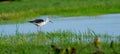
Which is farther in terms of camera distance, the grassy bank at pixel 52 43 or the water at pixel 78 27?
the water at pixel 78 27

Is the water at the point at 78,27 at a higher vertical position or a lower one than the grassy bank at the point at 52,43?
higher

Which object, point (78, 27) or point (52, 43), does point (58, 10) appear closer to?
point (78, 27)

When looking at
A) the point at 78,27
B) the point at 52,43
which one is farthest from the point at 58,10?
the point at 52,43

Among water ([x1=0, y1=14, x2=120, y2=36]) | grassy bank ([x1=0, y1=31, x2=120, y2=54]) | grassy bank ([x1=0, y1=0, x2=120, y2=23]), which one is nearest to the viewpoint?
grassy bank ([x1=0, y1=31, x2=120, y2=54])

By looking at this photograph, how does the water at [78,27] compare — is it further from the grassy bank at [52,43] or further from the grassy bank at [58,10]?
the grassy bank at [58,10]

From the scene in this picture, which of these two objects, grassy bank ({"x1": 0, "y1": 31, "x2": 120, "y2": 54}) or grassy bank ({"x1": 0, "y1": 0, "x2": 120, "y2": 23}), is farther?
grassy bank ({"x1": 0, "y1": 0, "x2": 120, "y2": 23})

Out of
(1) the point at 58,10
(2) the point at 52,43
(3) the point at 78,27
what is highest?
(1) the point at 58,10

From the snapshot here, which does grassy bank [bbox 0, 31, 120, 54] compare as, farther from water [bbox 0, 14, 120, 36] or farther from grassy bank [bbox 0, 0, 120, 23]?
grassy bank [bbox 0, 0, 120, 23]

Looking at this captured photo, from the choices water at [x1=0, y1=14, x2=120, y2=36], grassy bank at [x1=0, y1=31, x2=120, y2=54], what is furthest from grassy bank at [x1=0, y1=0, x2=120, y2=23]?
grassy bank at [x1=0, y1=31, x2=120, y2=54]

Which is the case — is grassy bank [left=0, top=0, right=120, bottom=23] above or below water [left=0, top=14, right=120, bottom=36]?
above

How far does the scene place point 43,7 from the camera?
33406mm

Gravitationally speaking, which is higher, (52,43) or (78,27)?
(78,27)

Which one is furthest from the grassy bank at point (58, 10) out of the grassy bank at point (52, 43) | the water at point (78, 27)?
the grassy bank at point (52, 43)

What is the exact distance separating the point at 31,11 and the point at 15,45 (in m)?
17.9
